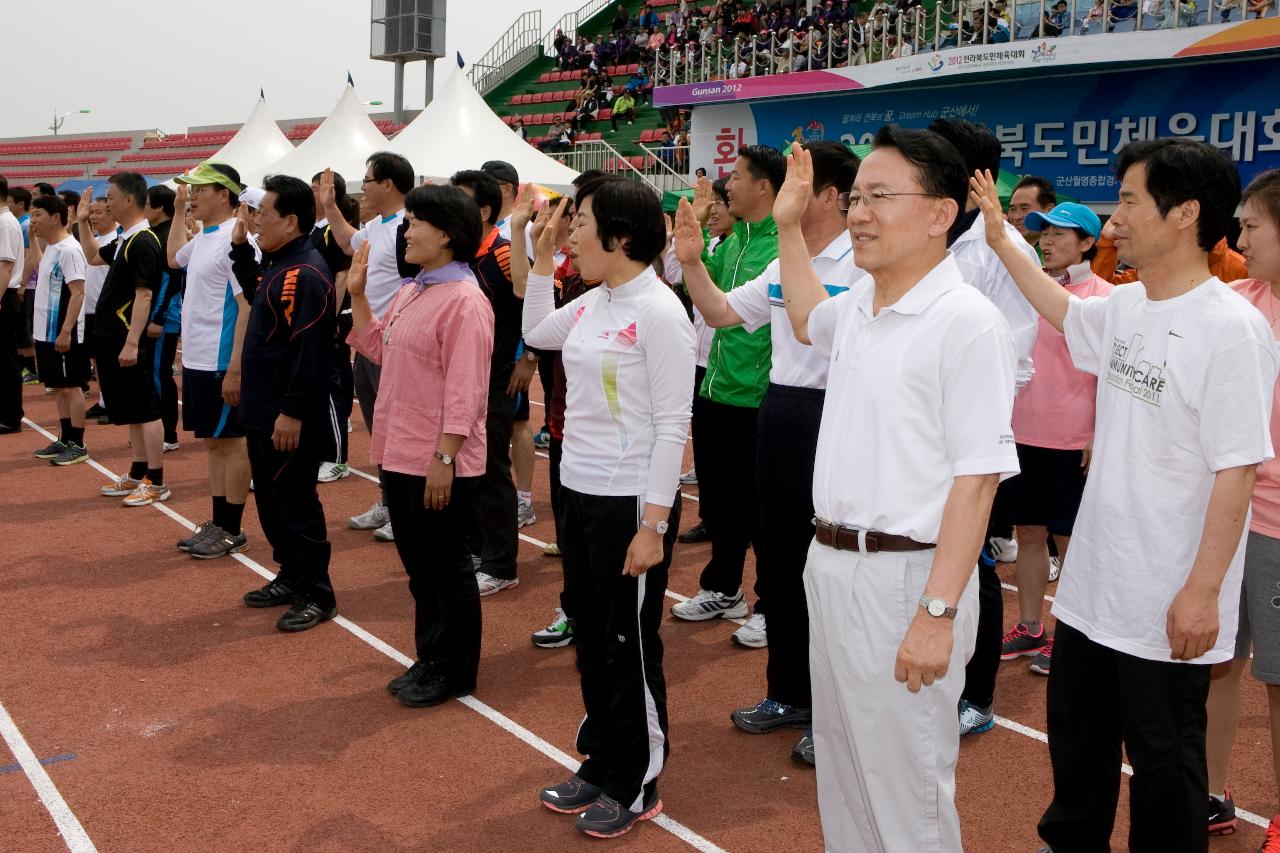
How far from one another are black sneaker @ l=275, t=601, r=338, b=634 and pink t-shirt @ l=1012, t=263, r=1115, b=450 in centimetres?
326

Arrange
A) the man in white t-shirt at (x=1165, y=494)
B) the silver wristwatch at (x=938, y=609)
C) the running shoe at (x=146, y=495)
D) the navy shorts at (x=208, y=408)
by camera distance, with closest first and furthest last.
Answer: the silver wristwatch at (x=938, y=609), the man in white t-shirt at (x=1165, y=494), the navy shorts at (x=208, y=408), the running shoe at (x=146, y=495)

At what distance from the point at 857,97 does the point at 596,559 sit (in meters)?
18.7

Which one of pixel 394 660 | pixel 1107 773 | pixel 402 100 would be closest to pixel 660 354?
pixel 1107 773

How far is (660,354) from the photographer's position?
3.28 meters

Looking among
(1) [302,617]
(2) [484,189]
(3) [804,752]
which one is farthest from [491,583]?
(3) [804,752]

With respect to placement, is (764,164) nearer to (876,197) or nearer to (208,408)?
(876,197)

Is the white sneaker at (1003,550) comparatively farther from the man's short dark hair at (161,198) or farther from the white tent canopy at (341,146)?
the white tent canopy at (341,146)

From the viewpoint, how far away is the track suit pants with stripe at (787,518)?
3789mm

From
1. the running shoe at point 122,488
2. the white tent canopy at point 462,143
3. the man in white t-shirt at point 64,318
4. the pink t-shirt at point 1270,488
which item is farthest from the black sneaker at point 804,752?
the white tent canopy at point 462,143

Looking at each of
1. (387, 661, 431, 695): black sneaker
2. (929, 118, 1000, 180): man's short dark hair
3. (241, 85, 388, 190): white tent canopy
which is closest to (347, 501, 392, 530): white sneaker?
(387, 661, 431, 695): black sneaker

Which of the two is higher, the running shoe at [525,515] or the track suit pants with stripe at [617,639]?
the track suit pants with stripe at [617,639]

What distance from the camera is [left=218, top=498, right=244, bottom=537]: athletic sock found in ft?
20.9

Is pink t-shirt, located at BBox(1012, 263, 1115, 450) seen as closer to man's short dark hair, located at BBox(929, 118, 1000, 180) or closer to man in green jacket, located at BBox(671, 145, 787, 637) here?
man in green jacket, located at BBox(671, 145, 787, 637)

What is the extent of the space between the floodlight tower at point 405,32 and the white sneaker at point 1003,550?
950 inches
